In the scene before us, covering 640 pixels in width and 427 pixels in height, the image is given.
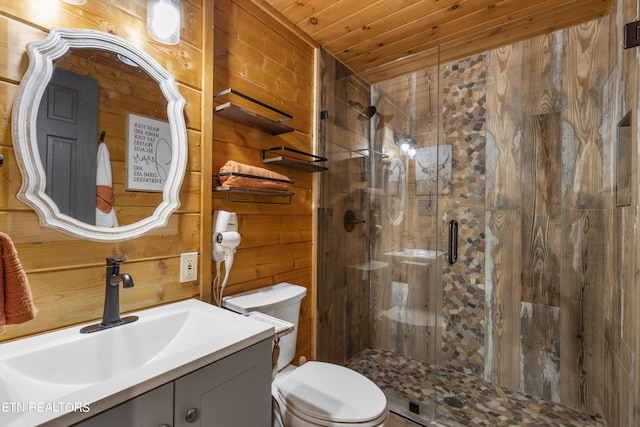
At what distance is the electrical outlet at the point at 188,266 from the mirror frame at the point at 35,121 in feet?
0.60

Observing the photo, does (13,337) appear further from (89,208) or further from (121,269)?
(89,208)

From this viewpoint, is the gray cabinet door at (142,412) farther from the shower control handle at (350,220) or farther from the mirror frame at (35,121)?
the shower control handle at (350,220)

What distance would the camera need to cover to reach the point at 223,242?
4.42ft

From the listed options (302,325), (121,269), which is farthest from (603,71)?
(121,269)

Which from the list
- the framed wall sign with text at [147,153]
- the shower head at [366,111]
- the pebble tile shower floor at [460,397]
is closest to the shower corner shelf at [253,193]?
the framed wall sign with text at [147,153]

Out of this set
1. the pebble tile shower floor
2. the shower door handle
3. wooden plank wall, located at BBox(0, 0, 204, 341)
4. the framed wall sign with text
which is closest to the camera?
wooden plank wall, located at BBox(0, 0, 204, 341)

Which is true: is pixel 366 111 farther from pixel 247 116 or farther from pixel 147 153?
pixel 147 153

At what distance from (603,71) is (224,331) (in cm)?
254

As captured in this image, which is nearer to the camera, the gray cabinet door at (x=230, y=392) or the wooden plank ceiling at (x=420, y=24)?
the gray cabinet door at (x=230, y=392)

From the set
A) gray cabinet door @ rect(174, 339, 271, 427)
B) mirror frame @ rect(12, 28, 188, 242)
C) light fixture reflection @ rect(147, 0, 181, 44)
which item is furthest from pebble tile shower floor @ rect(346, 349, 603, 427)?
light fixture reflection @ rect(147, 0, 181, 44)

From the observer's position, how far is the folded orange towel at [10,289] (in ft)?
2.24

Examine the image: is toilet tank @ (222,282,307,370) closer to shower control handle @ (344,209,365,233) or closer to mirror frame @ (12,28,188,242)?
mirror frame @ (12,28,188,242)

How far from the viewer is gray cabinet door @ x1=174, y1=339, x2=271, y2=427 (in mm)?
729

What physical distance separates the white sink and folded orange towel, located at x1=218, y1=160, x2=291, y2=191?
1.84ft
